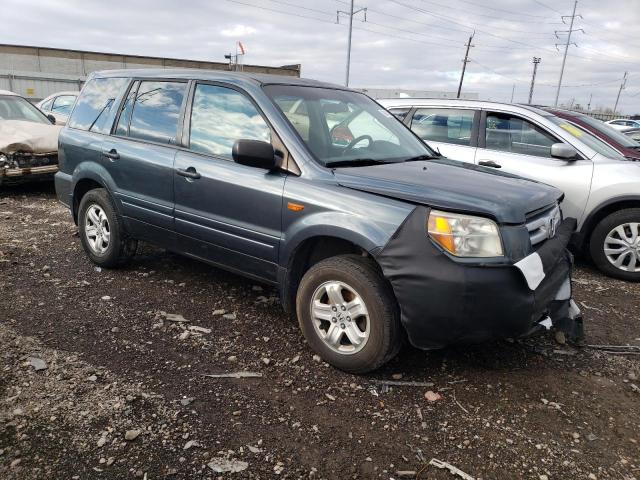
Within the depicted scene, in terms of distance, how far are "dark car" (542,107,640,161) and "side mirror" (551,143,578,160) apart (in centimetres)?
75

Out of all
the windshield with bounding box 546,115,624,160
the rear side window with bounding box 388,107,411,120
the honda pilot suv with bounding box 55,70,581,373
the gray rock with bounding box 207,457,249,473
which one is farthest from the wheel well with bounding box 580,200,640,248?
the gray rock with bounding box 207,457,249,473

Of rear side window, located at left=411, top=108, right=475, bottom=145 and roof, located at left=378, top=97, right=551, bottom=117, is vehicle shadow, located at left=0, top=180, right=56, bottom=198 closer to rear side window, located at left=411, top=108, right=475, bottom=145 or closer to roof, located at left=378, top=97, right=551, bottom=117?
roof, located at left=378, top=97, right=551, bottom=117

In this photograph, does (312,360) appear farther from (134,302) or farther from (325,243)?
(134,302)

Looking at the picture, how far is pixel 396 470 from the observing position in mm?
2363

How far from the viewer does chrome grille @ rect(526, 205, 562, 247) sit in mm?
2982

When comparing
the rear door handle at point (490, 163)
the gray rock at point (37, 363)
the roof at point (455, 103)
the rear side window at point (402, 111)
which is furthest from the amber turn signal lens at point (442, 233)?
the rear side window at point (402, 111)

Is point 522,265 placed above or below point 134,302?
above

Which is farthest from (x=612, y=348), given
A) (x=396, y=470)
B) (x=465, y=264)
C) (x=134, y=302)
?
(x=134, y=302)

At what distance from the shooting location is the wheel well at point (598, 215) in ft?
16.7

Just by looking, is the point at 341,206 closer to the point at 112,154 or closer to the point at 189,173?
the point at 189,173

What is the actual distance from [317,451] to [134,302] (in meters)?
2.33

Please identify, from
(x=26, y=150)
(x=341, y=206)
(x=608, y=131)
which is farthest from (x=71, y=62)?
(x=341, y=206)

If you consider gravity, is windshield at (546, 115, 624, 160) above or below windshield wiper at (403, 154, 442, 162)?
above

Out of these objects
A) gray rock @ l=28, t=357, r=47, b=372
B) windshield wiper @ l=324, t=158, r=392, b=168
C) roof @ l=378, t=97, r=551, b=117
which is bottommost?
gray rock @ l=28, t=357, r=47, b=372
